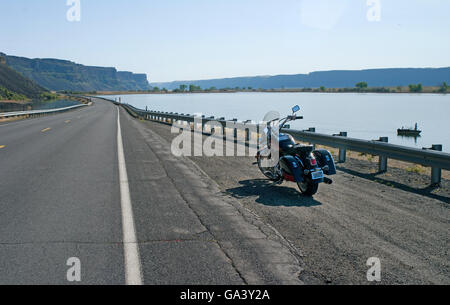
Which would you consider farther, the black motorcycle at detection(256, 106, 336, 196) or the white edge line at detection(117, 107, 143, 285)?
the black motorcycle at detection(256, 106, 336, 196)

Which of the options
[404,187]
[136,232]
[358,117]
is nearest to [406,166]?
[404,187]

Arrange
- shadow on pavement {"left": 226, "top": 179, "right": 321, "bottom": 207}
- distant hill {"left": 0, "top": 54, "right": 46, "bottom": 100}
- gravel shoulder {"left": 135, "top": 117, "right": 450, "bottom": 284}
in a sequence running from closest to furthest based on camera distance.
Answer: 1. gravel shoulder {"left": 135, "top": 117, "right": 450, "bottom": 284}
2. shadow on pavement {"left": 226, "top": 179, "right": 321, "bottom": 207}
3. distant hill {"left": 0, "top": 54, "right": 46, "bottom": 100}

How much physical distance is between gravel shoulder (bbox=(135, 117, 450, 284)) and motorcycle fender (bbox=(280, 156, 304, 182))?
422mm

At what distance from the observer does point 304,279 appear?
13.3 ft

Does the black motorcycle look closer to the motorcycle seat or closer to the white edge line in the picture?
the motorcycle seat

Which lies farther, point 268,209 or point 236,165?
point 236,165

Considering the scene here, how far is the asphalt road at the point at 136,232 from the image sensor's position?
4.12 metres

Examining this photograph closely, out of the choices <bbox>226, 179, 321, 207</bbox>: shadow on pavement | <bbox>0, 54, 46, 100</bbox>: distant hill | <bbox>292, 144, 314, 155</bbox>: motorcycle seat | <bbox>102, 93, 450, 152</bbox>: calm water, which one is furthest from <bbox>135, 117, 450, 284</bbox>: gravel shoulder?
<bbox>0, 54, 46, 100</bbox>: distant hill

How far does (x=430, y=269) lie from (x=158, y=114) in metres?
32.4

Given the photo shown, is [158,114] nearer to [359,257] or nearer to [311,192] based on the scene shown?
[311,192]

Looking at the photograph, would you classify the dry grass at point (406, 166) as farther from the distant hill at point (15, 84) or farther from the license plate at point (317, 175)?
the distant hill at point (15, 84)

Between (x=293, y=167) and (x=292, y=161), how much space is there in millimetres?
160

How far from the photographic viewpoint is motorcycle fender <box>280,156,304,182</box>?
24.7 feet
